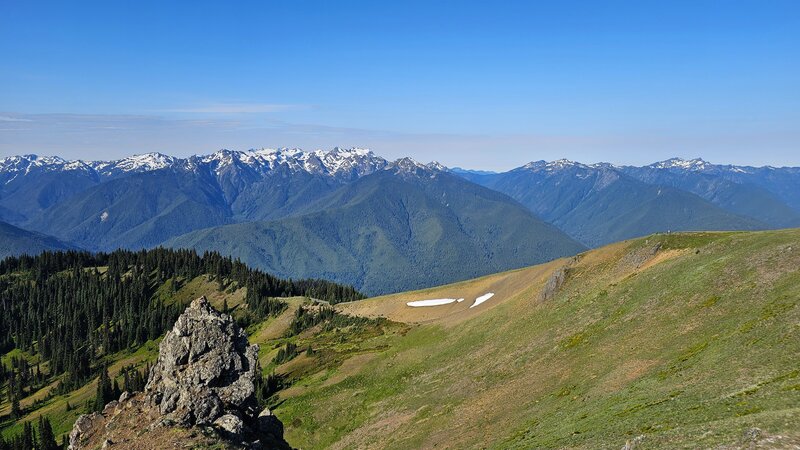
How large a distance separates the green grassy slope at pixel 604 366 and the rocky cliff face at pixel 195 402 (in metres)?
18.9

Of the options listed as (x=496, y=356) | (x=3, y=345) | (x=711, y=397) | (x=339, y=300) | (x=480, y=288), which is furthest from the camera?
(x=3, y=345)

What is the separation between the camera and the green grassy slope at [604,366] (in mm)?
32844

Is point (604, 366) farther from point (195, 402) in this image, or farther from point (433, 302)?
point (433, 302)

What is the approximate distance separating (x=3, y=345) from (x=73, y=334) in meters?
37.4

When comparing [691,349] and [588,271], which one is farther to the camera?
[588,271]

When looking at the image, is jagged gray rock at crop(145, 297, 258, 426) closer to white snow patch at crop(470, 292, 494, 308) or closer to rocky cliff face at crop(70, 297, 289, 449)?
rocky cliff face at crop(70, 297, 289, 449)

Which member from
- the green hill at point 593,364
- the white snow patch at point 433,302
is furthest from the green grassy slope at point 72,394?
the white snow patch at point 433,302

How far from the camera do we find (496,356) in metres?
67.1

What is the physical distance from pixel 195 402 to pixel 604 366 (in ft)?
124

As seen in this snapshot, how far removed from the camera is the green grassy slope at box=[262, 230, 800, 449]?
32.8 m

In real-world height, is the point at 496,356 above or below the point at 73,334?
above

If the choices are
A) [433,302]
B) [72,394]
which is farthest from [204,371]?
[72,394]

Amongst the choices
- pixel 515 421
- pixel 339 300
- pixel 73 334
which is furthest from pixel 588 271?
pixel 73 334

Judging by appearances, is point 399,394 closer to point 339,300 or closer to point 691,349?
point 691,349
